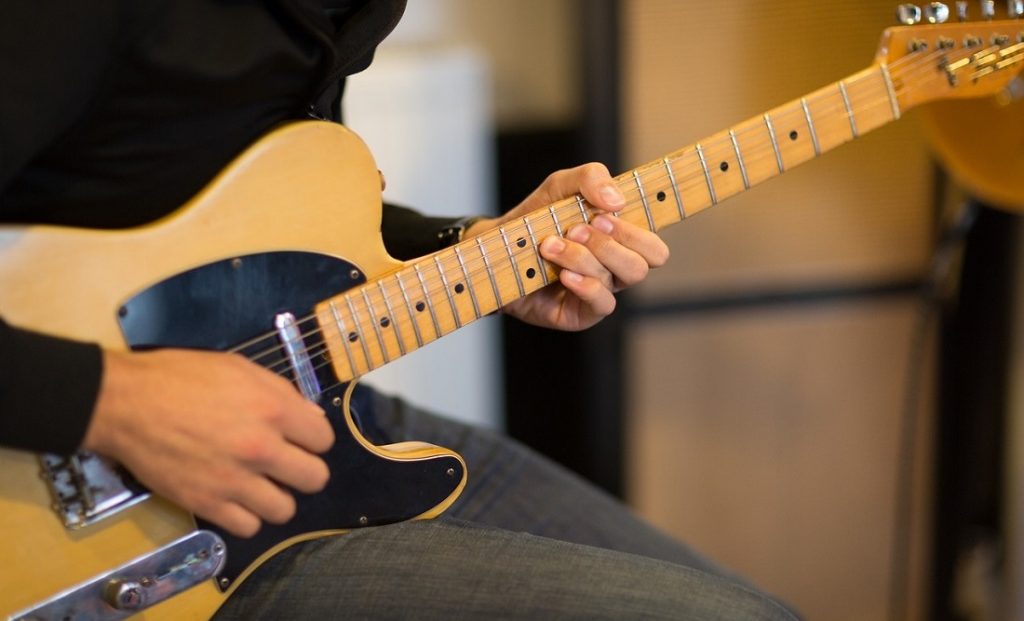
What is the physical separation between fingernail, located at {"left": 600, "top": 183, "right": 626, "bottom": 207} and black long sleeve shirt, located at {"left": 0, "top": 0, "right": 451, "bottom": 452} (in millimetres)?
197

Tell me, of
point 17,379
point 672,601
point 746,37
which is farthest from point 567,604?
point 746,37

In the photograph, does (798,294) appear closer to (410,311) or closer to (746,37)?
(746,37)

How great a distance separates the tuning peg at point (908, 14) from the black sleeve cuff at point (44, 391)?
2.08 ft

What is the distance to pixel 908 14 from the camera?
80 cm

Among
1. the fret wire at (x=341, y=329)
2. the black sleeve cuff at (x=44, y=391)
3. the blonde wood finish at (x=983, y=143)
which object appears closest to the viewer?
the black sleeve cuff at (x=44, y=391)

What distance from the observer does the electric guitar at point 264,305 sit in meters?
0.62

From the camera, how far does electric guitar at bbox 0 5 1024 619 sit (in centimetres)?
62

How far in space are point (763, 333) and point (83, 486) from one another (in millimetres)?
1165

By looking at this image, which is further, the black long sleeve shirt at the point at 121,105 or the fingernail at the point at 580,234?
the fingernail at the point at 580,234

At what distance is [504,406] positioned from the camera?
1760 millimetres

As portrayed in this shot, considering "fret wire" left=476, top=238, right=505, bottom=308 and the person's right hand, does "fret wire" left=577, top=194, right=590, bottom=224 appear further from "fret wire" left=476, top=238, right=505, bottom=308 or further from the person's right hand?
the person's right hand

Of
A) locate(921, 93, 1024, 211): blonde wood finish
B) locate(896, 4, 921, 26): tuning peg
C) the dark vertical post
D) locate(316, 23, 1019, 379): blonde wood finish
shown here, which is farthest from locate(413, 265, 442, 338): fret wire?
the dark vertical post

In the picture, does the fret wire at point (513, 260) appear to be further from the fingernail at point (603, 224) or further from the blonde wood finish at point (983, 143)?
the blonde wood finish at point (983, 143)

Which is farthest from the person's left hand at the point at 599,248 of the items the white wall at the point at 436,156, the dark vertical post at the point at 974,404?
the dark vertical post at the point at 974,404
